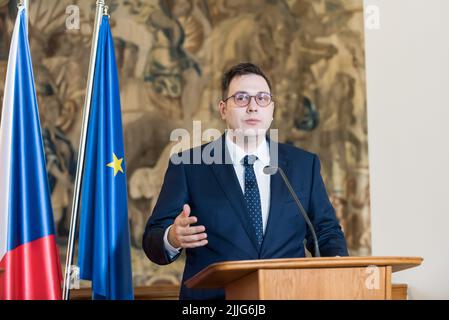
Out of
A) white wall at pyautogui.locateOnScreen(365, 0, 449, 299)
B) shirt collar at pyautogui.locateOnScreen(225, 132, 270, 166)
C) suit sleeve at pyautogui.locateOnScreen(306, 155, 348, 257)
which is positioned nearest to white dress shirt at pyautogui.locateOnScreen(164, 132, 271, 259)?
shirt collar at pyautogui.locateOnScreen(225, 132, 270, 166)

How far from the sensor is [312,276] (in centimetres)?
274

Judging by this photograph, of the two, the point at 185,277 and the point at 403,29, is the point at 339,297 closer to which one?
the point at 185,277

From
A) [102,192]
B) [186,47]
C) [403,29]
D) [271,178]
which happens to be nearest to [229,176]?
[271,178]

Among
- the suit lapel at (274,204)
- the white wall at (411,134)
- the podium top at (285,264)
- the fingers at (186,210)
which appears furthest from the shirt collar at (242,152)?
the white wall at (411,134)

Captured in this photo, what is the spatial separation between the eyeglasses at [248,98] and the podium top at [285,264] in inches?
50.2

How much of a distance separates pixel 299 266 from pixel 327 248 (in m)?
0.90

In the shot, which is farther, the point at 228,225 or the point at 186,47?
the point at 186,47

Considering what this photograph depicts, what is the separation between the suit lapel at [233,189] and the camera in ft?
11.8

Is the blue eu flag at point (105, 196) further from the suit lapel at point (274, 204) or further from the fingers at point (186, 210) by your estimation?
the fingers at point (186, 210)

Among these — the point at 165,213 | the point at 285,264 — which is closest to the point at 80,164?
the point at 165,213

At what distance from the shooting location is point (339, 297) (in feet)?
9.01

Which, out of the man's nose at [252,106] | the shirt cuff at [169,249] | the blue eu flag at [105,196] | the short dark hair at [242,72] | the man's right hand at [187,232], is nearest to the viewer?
the man's right hand at [187,232]

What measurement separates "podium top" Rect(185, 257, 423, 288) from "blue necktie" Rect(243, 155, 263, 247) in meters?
0.76

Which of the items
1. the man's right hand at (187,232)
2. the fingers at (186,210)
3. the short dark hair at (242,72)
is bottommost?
the man's right hand at (187,232)
